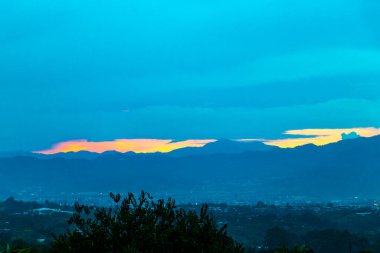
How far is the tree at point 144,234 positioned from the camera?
27812mm

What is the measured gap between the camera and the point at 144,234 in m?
28.2

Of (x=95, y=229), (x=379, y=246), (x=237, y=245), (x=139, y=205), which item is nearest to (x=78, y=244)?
(x=95, y=229)

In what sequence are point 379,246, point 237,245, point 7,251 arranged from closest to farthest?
point 7,251 → point 237,245 → point 379,246

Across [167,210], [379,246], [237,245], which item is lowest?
[379,246]

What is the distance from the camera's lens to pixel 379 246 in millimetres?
185125

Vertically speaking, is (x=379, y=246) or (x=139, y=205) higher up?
(x=139, y=205)

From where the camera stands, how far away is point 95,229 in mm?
28766

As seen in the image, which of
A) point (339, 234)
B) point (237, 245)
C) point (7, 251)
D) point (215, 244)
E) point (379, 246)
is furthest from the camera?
point (339, 234)

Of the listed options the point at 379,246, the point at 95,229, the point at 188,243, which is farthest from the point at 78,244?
the point at 379,246

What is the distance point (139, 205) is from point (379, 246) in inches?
6707

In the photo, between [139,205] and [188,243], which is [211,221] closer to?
[188,243]

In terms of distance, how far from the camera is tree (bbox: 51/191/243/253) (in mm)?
27812

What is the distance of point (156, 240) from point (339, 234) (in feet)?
599

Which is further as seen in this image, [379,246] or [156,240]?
[379,246]
